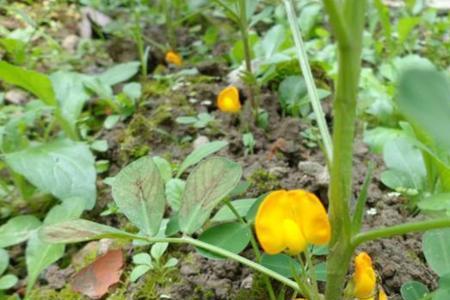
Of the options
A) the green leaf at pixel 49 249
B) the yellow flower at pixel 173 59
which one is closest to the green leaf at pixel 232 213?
the green leaf at pixel 49 249

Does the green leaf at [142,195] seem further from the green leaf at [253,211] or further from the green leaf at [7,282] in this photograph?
the green leaf at [7,282]

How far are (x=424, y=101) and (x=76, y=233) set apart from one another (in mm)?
518

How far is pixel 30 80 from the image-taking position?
60.7 inches

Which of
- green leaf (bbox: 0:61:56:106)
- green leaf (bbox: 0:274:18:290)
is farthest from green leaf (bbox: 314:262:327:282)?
green leaf (bbox: 0:61:56:106)

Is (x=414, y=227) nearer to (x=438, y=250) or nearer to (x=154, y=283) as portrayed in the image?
(x=438, y=250)

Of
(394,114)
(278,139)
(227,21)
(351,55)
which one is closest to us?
(351,55)

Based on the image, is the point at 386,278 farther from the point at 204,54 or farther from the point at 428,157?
the point at 204,54

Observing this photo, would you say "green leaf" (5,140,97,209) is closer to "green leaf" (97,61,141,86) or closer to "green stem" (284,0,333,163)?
"green leaf" (97,61,141,86)

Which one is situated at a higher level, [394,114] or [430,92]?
[430,92]

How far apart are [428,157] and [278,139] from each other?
0.41m

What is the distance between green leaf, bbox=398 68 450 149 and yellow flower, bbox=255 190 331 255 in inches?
14.8

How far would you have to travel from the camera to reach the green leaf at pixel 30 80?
4.88ft

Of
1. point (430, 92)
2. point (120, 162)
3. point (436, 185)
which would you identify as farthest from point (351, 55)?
point (120, 162)

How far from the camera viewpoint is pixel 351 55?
683 mm
